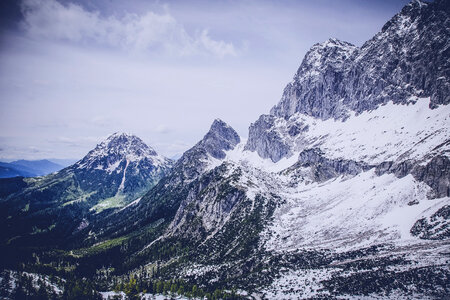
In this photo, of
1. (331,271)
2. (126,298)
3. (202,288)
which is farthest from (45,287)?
(331,271)

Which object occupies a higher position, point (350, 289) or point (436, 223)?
point (436, 223)

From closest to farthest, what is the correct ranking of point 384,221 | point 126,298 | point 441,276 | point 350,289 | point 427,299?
point 427,299, point 441,276, point 350,289, point 126,298, point 384,221

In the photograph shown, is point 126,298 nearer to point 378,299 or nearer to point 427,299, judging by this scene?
point 378,299

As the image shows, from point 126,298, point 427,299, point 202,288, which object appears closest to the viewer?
point 427,299

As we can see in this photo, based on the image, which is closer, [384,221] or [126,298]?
[126,298]

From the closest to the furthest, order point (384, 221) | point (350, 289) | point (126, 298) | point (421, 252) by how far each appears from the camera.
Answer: point (350, 289)
point (421, 252)
point (126, 298)
point (384, 221)

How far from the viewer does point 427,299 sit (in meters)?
120

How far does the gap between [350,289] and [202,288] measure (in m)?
86.8

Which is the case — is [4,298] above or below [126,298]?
above

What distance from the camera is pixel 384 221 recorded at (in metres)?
200

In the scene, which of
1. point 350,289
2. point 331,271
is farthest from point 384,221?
point 350,289

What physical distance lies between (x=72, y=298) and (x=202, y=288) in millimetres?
72891

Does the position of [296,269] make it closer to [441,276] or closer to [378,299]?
[378,299]

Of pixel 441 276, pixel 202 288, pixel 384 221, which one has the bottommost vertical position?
pixel 202 288
